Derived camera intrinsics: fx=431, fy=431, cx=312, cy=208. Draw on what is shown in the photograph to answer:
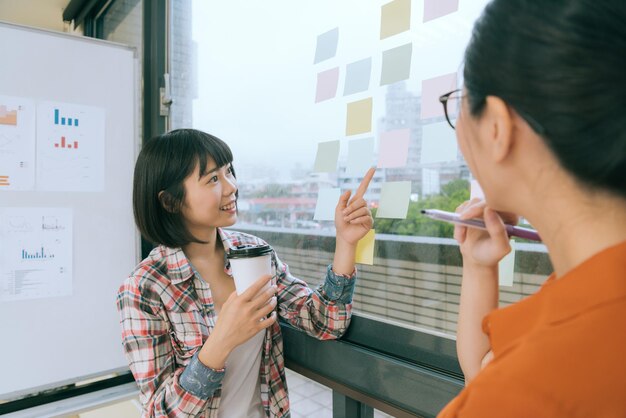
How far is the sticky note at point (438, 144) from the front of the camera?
970mm

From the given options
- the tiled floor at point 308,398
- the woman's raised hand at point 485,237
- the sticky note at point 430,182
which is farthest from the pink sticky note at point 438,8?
the tiled floor at point 308,398

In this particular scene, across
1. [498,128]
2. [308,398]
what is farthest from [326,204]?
[498,128]

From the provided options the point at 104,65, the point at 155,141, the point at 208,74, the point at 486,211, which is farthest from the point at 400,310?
the point at 104,65

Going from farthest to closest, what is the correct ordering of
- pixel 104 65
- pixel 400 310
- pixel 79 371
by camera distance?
pixel 104 65 → pixel 79 371 → pixel 400 310

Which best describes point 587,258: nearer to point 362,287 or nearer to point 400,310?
point 400,310

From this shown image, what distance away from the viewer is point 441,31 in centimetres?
99

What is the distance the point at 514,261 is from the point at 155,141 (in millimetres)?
992

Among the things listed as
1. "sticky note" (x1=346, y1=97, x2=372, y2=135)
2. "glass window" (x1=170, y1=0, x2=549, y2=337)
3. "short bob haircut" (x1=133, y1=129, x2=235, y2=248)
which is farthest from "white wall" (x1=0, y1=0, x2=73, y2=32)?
"sticky note" (x1=346, y1=97, x2=372, y2=135)

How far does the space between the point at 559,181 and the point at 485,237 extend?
297mm

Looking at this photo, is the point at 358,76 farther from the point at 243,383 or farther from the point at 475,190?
the point at 243,383

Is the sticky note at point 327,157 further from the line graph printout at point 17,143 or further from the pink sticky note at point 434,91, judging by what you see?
the line graph printout at point 17,143

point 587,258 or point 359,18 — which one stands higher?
point 359,18

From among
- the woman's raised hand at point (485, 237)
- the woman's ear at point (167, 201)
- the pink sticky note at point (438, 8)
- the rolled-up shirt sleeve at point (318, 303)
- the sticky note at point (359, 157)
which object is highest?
the pink sticky note at point (438, 8)

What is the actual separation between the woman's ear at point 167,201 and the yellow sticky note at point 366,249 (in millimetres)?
539
